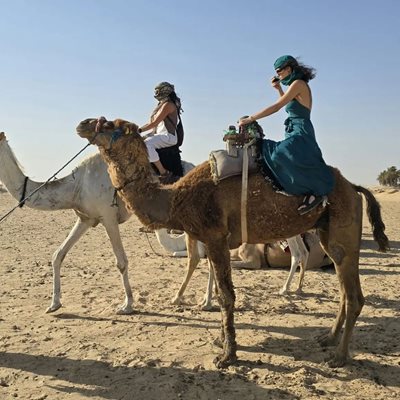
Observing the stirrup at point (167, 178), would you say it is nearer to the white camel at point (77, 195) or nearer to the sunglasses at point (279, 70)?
the white camel at point (77, 195)

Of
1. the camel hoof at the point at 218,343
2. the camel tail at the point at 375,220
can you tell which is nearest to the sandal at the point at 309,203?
the camel tail at the point at 375,220

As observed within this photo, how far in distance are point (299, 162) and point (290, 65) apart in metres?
1.07

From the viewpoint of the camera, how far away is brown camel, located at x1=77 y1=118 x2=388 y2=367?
527 cm

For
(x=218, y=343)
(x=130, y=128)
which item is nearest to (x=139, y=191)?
(x=130, y=128)

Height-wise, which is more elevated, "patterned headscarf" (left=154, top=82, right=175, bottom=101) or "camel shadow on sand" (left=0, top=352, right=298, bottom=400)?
"patterned headscarf" (left=154, top=82, right=175, bottom=101)

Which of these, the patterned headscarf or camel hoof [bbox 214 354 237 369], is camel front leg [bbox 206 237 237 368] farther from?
the patterned headscarf

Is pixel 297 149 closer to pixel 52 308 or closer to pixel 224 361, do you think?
pixel 224 361

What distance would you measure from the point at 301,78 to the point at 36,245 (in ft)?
35.4

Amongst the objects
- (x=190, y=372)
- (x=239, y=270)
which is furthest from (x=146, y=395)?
(x=239, y=270)

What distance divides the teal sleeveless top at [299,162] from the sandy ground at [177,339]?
1.87 m

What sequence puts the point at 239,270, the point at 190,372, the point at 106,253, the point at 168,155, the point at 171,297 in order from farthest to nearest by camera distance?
the point at 106,253 → the point at 239,270 → the point at 171,297 → the point at 168,155 → the point at 190,372

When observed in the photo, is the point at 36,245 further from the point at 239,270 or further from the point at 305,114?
the point at 305,114

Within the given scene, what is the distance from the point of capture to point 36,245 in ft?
46.7

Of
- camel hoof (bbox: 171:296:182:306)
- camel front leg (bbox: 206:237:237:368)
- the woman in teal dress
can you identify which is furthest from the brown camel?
camel hoof (bbox: 171:296:182:306)
